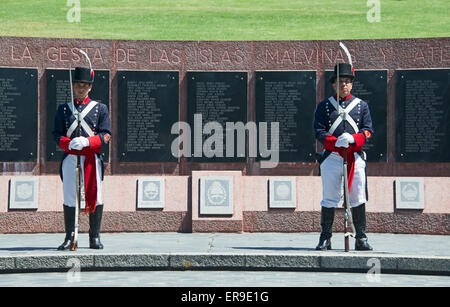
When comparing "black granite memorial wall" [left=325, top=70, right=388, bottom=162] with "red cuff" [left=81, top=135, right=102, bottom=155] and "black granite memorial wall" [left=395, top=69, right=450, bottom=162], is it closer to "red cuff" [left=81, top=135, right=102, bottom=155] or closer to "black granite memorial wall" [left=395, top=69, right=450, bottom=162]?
"black granite memorial wall" [left=395, top=69, right=450, bottom=162]

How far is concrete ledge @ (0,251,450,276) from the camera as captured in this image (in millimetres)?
9266

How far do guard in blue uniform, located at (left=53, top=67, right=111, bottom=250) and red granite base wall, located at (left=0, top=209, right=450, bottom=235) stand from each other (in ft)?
7.88

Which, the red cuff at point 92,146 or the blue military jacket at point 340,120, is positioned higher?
the blue military jacket at point 340,120

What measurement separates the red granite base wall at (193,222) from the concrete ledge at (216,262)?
10.5 ft

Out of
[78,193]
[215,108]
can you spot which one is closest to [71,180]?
[78,193]

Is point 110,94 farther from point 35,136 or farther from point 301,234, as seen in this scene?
point 301,234

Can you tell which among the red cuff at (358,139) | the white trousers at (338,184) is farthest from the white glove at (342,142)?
the white trousers at (338,184)

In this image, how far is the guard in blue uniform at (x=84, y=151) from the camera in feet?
33.7

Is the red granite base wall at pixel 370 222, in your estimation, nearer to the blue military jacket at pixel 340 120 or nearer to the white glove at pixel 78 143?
the blue military jacket at pixel 340 120

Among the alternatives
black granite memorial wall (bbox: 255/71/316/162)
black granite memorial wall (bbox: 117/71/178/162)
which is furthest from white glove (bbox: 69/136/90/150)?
black granite memorial wall (bbox: 255/71/316/162)

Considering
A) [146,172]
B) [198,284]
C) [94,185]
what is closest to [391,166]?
[146,172]

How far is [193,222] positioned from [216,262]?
326cm

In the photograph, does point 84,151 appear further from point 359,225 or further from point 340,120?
point 359,225

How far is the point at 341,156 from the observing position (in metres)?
10.2
